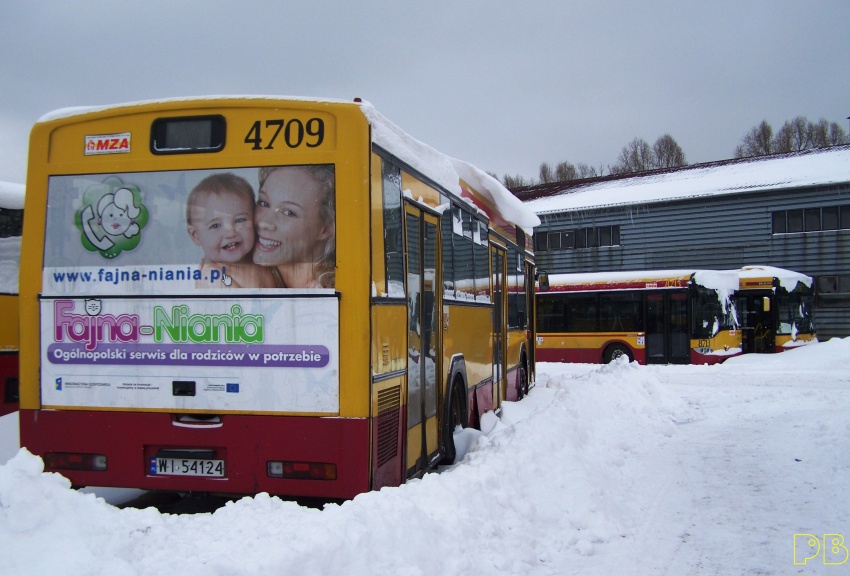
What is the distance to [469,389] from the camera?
9148mm

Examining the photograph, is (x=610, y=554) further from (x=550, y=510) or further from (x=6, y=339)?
(x=6, y=339)

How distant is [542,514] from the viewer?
19.5 ft

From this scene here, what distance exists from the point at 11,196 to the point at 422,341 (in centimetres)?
633

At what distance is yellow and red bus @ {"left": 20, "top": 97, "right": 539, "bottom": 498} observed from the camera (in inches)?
212

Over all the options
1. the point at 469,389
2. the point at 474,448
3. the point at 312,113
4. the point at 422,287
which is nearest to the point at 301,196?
the point at 312,113

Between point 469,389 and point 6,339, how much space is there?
5.70 metres

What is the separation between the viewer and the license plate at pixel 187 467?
18.2 ft

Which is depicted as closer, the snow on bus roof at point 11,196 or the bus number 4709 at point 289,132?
the bus number 4709 at point 289,132

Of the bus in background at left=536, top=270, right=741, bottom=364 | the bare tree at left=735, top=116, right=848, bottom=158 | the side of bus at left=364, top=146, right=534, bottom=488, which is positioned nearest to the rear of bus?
the side of bus at left=364, top=146, right=534, bottom=488

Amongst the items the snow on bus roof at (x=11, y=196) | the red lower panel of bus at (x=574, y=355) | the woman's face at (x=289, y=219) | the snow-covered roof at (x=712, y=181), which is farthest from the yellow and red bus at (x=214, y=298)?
the snow-covered roof at (x=712, y=181)

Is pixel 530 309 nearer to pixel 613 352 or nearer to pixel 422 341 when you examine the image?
pixel 422 341

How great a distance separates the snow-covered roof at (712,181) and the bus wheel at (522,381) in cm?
2217

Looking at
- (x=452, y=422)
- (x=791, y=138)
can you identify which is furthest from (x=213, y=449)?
(x=791, y=138)

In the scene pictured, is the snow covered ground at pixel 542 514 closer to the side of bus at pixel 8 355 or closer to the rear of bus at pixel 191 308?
the side of bus at pixel 8 355
